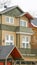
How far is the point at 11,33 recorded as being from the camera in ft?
127

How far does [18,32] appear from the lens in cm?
3909

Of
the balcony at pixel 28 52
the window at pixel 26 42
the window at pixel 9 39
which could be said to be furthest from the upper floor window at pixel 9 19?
the balcony at pixel 28 52

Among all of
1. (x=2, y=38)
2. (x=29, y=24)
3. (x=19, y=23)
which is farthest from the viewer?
(x=29, y=24)

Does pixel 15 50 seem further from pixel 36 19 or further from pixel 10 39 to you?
pixel 36 19

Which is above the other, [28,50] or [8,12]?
[8,12]

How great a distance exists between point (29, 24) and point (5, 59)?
19944mm

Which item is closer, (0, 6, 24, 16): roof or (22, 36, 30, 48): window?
(0, 6, 24, 16): roof

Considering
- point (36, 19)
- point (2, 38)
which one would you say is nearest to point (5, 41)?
point (2, 38)

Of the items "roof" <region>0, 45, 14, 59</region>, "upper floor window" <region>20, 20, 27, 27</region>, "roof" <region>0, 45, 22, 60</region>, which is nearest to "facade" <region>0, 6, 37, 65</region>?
"upper floor window" <region>20, 20, 27, 27</region>

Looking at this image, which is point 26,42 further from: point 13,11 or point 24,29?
point 13,11

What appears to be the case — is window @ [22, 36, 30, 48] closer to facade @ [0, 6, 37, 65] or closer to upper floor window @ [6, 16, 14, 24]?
facade @ [0, 6, 37, 65]

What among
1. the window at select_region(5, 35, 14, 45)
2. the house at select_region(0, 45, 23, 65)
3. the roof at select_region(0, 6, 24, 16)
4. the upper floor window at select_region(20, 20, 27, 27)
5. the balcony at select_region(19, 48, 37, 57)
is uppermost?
the roof at select_region(0, 6, 24, 16)

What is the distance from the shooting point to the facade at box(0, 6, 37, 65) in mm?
37625

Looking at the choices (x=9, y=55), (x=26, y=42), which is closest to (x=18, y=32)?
(x=26, y=42)
